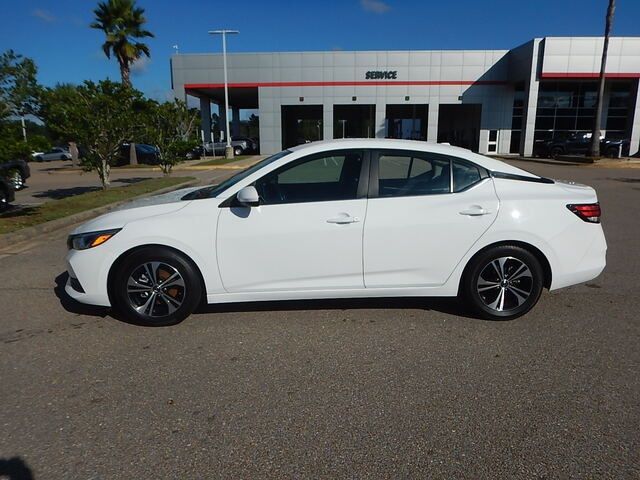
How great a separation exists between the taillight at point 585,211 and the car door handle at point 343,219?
1962 millimetres

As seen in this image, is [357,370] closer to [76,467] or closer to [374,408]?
[374,408]

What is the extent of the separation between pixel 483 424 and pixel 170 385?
2028mm

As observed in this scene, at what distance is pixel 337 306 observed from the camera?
4.58 meters

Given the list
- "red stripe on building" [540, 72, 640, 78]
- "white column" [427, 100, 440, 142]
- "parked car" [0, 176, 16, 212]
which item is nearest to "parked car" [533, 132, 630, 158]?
"red stripe on building" [540, 72, 640, 78]

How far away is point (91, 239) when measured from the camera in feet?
13.0

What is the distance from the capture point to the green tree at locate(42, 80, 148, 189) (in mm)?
12430

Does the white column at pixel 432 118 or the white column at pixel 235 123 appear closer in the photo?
the white column at pixel 432 118

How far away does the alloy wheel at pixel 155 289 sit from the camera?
3.97 metres

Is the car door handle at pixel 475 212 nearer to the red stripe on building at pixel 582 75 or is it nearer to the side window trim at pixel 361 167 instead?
the side window trim at pixel 361 167

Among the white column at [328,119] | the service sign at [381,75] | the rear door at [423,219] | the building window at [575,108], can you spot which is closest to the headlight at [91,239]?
the rear door at [423,219]

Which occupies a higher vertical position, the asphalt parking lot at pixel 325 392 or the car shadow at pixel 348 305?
the car shadow at pixel 348 305

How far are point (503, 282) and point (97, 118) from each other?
1235 centimetres

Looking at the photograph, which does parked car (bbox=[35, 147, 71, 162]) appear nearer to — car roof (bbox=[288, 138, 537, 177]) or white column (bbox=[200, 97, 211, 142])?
white column (bbox=[200, 97, 211, 142])

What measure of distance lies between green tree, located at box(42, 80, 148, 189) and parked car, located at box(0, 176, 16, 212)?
6.61 ft
